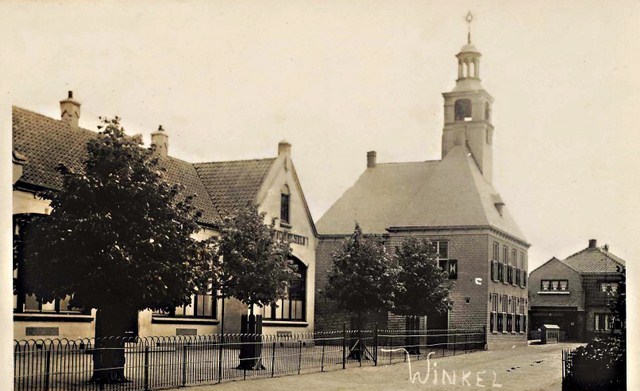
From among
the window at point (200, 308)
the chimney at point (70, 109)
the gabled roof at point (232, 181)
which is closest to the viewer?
the chimney at point (70, 109)

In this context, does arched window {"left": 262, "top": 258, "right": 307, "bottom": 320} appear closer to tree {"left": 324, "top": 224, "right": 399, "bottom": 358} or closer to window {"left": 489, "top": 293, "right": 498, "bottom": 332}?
tree {"left": 324, "top": 224, "right": 399, "bottom": 358}

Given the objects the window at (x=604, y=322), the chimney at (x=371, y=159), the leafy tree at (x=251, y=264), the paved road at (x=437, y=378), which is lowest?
the paved road at (x=437, y=378)

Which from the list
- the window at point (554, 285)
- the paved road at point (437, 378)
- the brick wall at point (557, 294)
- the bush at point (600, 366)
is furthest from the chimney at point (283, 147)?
the window at point (554, 285)

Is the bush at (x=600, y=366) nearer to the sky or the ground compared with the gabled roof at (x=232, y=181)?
nearer to the ground

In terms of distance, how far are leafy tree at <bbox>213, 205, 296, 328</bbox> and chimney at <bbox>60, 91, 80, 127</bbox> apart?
5406 millimetres

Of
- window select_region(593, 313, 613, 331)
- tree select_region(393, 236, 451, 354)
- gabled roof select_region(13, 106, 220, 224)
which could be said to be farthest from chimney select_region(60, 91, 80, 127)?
window select_region(593, 313, 613, 331)

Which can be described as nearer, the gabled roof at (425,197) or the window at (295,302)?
the gabled roof at (425,197)

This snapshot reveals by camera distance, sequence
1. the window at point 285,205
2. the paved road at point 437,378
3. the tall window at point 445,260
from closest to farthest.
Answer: the paved road at point 437,378 → the tall window at point 445,260 → the window at point 285,205

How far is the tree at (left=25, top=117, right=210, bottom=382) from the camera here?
675 inches

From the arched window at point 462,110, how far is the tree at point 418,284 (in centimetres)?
512

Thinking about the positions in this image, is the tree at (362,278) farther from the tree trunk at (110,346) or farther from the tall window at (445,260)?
the tree trunk at (110,346)

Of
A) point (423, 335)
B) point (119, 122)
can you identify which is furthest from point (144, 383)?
point (423, 335)

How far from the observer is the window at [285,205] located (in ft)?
110

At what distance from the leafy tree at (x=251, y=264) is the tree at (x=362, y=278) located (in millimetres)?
3408
